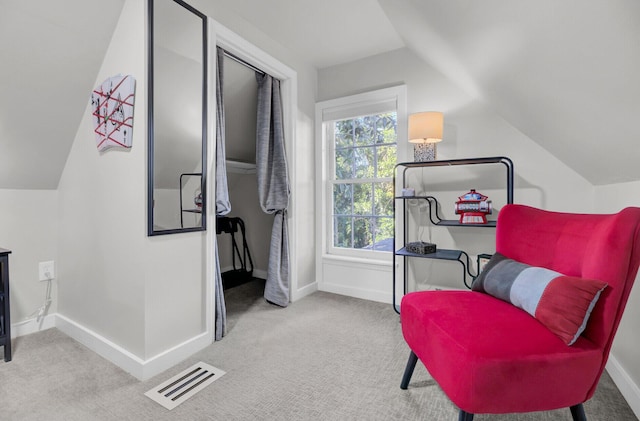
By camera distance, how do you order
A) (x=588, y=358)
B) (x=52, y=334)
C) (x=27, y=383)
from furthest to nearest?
(x=52, y=334) → (x=27, y=383) → (x=588, y=358)

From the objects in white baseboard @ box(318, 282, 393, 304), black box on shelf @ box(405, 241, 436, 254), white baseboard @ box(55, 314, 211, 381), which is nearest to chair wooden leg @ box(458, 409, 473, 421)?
black box on shelf @ box(405, 241, 436, 254)

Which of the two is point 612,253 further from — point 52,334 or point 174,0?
point 52,334

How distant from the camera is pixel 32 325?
7.43 feet

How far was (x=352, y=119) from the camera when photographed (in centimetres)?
318

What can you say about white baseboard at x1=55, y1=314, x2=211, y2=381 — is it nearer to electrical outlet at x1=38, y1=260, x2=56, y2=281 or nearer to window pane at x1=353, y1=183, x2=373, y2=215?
electrical outlet at x1=38, y1=260, x2=56, y2=281

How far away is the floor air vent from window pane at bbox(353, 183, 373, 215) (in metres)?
1.95

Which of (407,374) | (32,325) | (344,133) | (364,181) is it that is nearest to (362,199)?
(364,181)

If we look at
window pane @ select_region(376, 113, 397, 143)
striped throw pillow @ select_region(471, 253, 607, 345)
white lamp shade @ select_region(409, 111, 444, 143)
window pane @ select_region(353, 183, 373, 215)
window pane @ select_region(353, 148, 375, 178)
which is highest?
window pane @ select_region(376, 113, 397, 143)

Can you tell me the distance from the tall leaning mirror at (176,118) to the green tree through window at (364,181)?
1586mm

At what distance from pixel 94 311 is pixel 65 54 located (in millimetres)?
1575

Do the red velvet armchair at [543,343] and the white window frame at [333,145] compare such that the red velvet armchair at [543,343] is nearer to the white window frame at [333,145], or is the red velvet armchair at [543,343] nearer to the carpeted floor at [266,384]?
the carpeted floor at [266,384]

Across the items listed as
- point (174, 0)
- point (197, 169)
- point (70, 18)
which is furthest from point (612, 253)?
point (70, 18)

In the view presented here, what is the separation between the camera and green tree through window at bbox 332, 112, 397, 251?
3.01m

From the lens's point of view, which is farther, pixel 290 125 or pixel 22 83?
pixel 290 125
